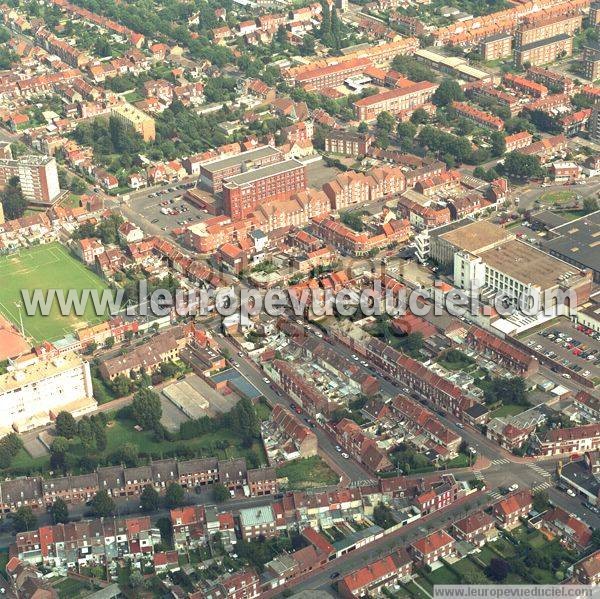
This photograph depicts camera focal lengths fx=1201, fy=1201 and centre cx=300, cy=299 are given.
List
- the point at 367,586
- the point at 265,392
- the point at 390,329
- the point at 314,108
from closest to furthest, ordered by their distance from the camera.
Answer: the point at 367,586 → the point at 265,392 → the point at 390,329 → the point at 314,108

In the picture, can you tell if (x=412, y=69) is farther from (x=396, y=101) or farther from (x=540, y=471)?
(x=540, y=471)

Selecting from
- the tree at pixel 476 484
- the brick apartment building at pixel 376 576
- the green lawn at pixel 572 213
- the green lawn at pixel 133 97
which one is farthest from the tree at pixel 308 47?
the brick apartment building at pixel 376 576

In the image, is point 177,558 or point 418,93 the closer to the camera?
point 177,558

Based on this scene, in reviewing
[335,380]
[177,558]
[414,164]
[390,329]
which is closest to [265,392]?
[335,380]

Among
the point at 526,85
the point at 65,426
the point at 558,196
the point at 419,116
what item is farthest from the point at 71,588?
the point at 526,85

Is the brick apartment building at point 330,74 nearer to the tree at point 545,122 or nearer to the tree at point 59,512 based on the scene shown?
the tree at point 545,122

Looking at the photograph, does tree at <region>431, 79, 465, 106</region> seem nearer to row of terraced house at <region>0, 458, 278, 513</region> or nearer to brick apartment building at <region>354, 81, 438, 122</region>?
brick apartment building at <region>354, 81, 438, 122</region>

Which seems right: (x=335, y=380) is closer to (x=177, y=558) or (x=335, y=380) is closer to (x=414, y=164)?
(x=177, y=558)
